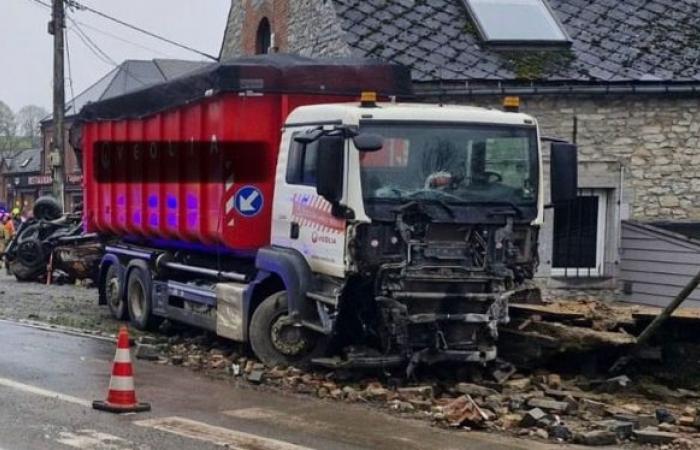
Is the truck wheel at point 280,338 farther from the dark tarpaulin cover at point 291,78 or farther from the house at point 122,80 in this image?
the house at point 122,80

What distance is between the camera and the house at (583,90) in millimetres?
17828

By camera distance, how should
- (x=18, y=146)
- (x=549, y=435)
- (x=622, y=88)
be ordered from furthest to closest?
1. (x=18, y=146)
2. (x=622, y=88)
3. (x=549, y=435)

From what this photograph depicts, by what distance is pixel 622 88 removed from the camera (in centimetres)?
1786

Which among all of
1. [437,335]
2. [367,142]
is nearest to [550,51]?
[367,142]

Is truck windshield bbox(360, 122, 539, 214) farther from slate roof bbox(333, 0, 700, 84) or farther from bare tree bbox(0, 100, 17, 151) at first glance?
bare tree bbox(0, 100, 17, 151)

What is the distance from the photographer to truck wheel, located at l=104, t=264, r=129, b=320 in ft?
54.4

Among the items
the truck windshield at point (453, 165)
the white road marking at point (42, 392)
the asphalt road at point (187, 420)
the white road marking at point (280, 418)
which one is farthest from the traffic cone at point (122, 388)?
the truck windshield at point (453, 165)

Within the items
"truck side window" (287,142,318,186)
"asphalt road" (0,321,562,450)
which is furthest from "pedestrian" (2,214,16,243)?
"truck side window" (287,142,318,186)

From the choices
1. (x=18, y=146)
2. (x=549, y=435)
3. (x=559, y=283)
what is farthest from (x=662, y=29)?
(x=18, y=146)

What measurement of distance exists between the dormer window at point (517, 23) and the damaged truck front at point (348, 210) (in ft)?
18.1

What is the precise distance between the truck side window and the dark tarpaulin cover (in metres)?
1.14

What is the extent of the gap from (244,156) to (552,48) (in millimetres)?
7710

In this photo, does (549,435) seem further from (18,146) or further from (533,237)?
(18,146)

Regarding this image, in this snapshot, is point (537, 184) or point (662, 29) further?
point (662, 29)
